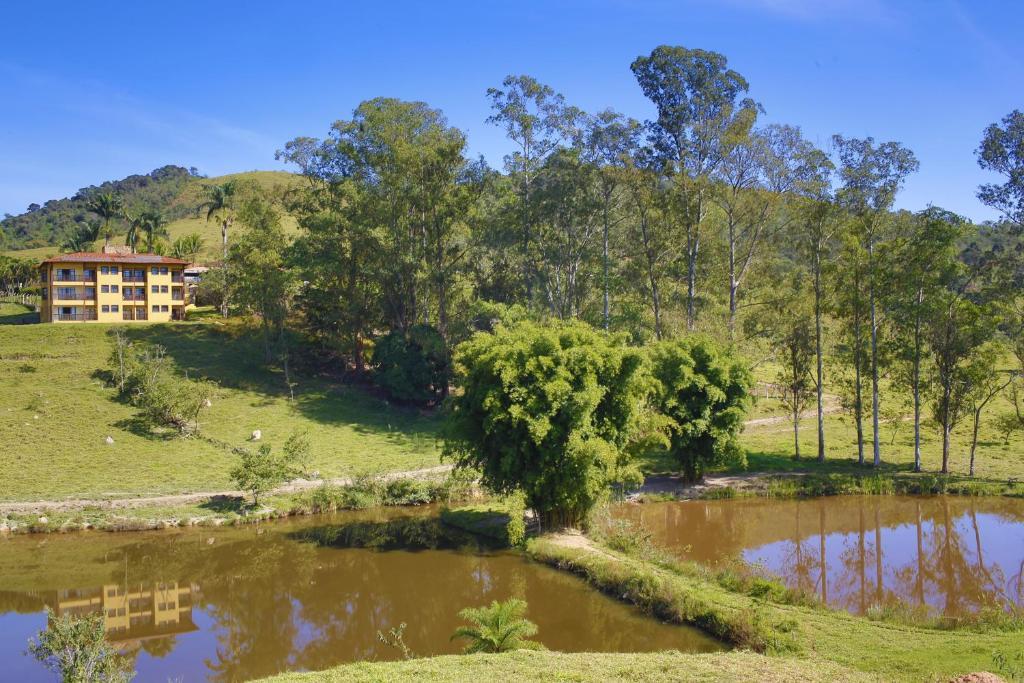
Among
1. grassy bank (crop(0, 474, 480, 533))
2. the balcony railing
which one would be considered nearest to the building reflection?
grassy bank (crop(0, 474, 480, 533))

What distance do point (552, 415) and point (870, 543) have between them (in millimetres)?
13904

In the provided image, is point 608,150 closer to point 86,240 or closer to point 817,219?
point 817,219

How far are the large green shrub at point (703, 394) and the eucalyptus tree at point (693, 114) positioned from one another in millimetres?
7756

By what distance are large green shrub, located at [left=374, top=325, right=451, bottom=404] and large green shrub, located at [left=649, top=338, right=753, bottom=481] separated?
1980cm

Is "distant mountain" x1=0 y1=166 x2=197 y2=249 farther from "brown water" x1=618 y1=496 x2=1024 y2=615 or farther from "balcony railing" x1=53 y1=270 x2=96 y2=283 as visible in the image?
"brown water" x1=618 y1=496 x2=1024 y2=615

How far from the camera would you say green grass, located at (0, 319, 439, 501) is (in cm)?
3428

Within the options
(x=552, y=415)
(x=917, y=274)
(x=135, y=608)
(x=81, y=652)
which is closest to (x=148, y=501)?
(x=135, y=608)

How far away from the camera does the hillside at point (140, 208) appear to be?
109625 millimetres

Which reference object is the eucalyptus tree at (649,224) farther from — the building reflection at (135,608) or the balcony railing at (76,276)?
the balcony railing at (76,276)

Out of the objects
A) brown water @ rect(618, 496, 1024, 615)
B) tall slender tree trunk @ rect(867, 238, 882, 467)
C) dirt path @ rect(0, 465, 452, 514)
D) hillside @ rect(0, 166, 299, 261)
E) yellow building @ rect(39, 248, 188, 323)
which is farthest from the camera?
hillside @ rect(0, 166, 299, 261)

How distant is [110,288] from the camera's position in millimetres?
59406

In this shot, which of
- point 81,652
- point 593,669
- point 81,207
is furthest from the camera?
point 81,207

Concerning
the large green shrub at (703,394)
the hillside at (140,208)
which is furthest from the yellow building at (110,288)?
the large green shrub at (703,394)

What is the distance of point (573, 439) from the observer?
2445cm
